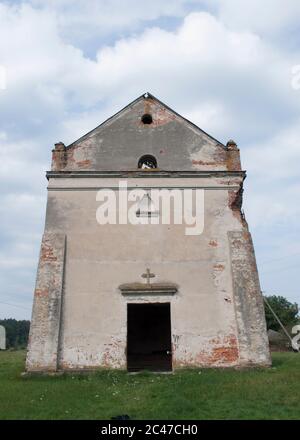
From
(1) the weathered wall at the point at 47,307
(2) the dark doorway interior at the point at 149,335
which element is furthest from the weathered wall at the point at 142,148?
(2) the dark doorway interior at the point at 149,335

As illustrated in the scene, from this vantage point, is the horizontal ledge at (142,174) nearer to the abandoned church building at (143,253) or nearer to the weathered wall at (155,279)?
the abandoned church building at (143,253)

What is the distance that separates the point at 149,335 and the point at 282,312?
4366 cm

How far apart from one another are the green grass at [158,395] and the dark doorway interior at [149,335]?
4489mm

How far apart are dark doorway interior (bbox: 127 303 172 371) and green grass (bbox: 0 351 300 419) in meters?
4.49

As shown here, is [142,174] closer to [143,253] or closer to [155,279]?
[143,253]

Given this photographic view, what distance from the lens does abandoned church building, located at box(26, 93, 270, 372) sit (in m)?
12.5

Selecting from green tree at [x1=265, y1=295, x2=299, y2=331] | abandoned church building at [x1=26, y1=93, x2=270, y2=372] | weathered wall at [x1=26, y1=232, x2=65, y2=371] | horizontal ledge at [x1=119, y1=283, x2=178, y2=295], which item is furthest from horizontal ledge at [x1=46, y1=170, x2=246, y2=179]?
green tree at [x1=265, y1=295, x2=299, y2=331]

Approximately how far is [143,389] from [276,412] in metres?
3.52

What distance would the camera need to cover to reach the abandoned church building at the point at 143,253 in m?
12.5

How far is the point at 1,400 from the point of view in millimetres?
8734

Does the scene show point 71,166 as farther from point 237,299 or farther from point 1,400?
point 1,400

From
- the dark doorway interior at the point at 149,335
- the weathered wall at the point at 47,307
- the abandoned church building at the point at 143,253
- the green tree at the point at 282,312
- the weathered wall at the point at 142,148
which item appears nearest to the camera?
the weathered wall at the point at 47,307

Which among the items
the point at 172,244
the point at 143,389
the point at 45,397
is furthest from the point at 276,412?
the point at 172,244

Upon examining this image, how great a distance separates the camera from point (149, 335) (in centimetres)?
1722
